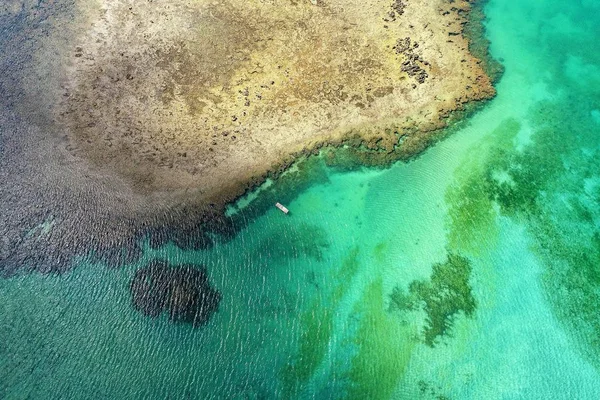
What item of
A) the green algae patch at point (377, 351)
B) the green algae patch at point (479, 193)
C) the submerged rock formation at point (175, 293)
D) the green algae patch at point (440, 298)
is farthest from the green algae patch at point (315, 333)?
the green algae patch at point (479, 193)

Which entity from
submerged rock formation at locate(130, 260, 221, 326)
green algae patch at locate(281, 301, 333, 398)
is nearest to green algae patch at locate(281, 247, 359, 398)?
green algae patch at locate(281, 301, 333, 398)

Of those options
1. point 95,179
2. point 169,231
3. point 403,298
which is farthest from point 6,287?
point 403,298

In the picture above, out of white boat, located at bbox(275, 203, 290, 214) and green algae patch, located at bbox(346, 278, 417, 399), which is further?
white boat, located at bbox(275, 203, 290, 214)

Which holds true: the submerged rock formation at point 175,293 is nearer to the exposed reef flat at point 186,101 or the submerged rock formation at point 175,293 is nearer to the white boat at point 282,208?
the exposed reef flat at point 186,101

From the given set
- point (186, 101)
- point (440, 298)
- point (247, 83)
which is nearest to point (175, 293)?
point (186, 101)

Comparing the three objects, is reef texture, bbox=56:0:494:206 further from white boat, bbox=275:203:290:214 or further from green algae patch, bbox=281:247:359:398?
green algae patch, bbox=281:247:359:398
